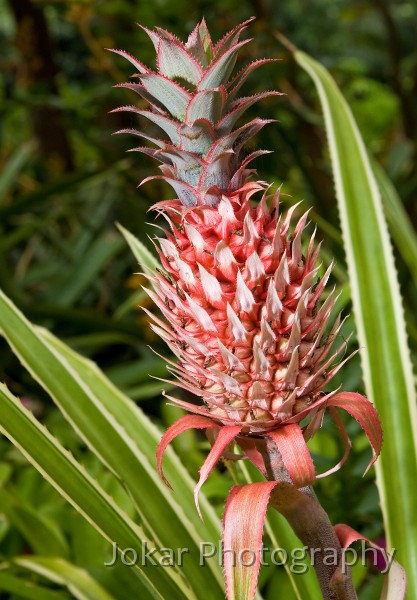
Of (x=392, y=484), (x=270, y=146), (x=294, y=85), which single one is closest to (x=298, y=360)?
(x=392, y=484)

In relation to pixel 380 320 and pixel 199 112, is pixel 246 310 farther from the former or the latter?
pixel 380 320

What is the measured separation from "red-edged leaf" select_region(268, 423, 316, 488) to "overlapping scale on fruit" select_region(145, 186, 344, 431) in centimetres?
2

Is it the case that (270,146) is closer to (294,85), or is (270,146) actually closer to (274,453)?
(294,85)

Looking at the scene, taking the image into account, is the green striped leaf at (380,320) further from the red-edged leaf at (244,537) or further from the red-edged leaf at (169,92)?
the red-edged leaf at (169,92)

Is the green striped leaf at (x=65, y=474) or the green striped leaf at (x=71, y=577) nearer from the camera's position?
the green striped leaf at (x=65, y=474)

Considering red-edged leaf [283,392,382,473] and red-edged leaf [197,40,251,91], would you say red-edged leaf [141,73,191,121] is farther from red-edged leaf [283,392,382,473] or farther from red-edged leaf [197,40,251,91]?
red-edged leaf [283,392,382,473]

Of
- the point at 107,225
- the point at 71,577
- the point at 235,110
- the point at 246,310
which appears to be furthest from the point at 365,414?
the point at 107,225

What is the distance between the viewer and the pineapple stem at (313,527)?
467 millimetres

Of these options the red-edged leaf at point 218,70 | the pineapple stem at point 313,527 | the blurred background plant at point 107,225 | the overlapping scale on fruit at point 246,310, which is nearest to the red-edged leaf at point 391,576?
the pineapple stem at point 313,527

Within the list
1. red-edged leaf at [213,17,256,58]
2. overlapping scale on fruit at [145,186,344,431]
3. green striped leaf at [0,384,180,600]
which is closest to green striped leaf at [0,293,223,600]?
green striped leaf at [0,384,180,600]

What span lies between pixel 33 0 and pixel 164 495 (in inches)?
70.6

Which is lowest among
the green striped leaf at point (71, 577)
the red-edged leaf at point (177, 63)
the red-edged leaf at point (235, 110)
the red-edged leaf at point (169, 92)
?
the green striped leaf at point (71, 577)

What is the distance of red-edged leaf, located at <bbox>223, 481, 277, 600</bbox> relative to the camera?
16.2 inches

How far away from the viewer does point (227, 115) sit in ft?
1.40
